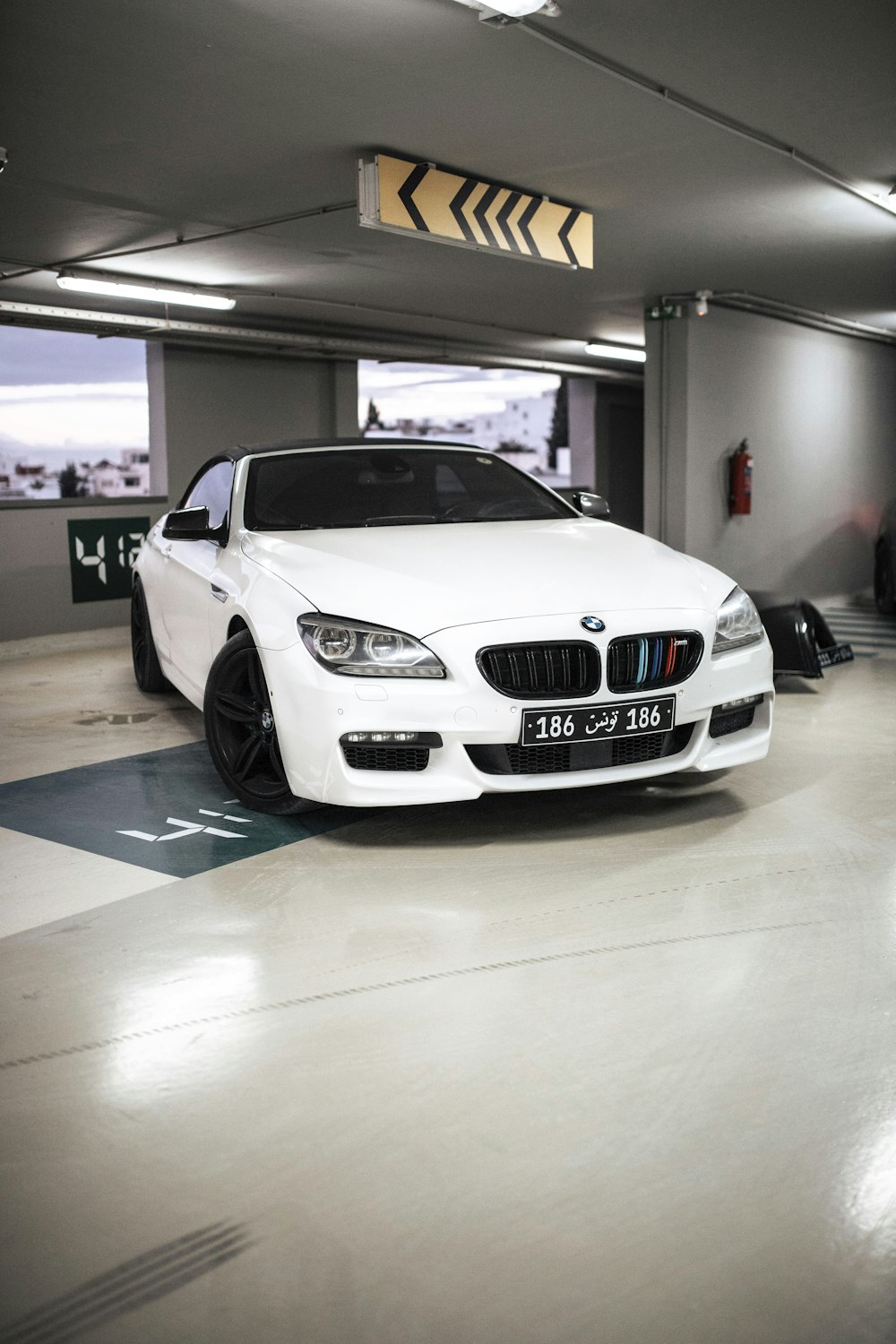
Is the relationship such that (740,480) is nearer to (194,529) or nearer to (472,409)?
(194,529)

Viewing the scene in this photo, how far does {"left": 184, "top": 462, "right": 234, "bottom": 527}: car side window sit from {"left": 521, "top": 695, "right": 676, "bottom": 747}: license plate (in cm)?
189

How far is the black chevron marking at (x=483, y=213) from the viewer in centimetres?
630

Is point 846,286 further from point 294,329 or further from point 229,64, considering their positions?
point 229,64

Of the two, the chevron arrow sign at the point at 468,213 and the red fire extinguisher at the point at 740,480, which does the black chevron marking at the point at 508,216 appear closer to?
the chevron arrow sign at the point at 468,213

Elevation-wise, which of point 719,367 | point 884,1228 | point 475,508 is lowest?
point 884,1228

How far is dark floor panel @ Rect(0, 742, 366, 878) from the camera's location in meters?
3.86

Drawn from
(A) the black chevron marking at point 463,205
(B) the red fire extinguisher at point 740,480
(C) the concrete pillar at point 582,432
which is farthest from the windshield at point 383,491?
(C) the concrete pillar at point 582,432

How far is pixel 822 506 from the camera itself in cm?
1271

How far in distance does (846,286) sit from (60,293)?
6.77m

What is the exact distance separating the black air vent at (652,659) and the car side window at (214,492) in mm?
1919

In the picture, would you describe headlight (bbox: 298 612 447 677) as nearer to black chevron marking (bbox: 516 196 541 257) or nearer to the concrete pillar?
black chevron marking (bbox: 516 196 541 257)

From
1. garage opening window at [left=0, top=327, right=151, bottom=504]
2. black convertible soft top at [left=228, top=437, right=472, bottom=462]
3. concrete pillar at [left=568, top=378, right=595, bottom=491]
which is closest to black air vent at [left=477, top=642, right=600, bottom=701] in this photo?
black convertible soft top at [left=228, top=437, right=472, bottom=462]

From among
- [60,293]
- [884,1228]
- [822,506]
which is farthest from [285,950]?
[822,506]

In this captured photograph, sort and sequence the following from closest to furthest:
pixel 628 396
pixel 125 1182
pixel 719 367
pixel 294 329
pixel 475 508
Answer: pixel 125 1182 < pixel 475 508 < pixel 719 367 < pixel 294 329 < pixel 628 396
